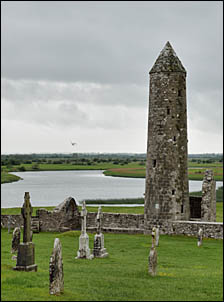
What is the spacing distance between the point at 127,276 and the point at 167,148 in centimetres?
1591

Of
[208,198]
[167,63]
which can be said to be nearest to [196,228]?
[208,198]

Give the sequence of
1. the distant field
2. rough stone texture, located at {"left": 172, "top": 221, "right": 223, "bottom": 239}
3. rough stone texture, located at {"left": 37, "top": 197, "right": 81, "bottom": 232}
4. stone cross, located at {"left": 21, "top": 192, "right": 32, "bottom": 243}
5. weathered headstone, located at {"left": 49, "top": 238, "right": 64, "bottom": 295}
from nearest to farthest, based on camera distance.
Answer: weathered headstone, located at {"left": 49, "top": 238, "right": 64, "bottom": 295}, stone cross, located at {"left": 21, "top": 192, "right": 32, "bottom": 243}, rough stone texture, located at {"left": 172, "top": 221, "right": 223, "bottom": 239}, rough stone texture, located at {"left": 37, "top": 197, "right": 81, "bottom": 232}, the distant field

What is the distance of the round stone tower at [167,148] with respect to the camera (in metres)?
29.8

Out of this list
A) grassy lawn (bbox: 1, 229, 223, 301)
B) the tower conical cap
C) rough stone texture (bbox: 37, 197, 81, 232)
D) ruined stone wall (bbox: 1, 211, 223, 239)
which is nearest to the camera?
grassy lawn (bbox: 1, 229, 223, 301)

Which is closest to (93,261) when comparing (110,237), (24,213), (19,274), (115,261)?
(115,261)

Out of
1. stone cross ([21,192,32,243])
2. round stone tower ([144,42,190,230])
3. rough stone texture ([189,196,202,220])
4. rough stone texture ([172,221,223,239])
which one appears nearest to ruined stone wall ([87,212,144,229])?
round stone tower ([144,42,190,230])

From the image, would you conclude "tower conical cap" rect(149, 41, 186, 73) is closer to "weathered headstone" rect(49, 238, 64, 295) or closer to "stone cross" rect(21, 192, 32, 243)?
"stone cross" rect(21, 192, 32, 243)

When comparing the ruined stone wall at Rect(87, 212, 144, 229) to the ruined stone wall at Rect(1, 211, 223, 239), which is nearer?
the ruined stone wall at Rect(1, 211, 223, 239)

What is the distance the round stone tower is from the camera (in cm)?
2977

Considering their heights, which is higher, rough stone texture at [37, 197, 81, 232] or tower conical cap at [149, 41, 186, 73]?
tower conical cap at [149, 41, 186, 73]

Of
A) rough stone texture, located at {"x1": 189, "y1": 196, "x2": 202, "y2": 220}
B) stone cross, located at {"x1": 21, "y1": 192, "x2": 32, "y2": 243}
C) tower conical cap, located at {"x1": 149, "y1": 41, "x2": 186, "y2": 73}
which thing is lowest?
rough stone texture, located at {"x1": 189, "y1": 196, "x2": 202, "y2": 220}

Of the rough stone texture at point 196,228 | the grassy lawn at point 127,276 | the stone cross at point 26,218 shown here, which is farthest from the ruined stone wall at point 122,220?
Result: the stone cross at point 26,218

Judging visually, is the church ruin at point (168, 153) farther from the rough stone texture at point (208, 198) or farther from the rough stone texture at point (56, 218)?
the rough stone texture at point (56, 218)

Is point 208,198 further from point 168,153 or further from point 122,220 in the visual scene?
point 122,220
